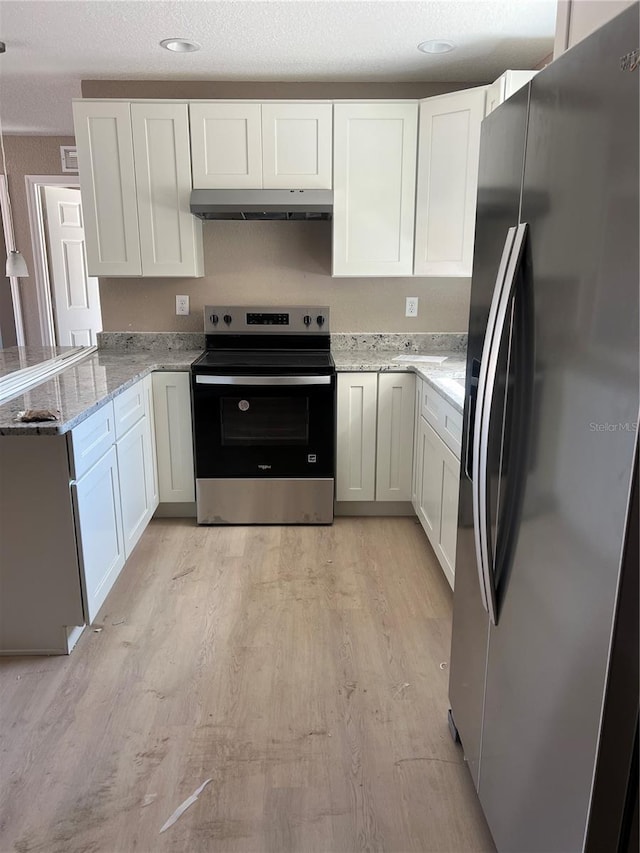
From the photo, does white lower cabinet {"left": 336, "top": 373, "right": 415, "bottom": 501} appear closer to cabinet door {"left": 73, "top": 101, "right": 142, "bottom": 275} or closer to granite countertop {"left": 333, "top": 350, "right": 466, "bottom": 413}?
granite countertop {"left": 333, "top": 350, "right": 466, "bottom": 413}

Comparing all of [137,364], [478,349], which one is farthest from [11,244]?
[478,349]

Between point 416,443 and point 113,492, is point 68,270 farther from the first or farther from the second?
point 416,443

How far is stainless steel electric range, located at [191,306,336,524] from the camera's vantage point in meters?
3.19

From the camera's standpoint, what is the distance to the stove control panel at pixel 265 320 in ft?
12.0

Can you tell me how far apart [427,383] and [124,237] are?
6.10ft

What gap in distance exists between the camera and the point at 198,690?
206 centimetres

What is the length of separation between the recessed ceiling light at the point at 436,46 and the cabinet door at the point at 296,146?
Answer: 546mm

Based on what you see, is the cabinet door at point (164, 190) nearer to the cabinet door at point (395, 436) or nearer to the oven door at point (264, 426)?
the oven door at point (264, 426)

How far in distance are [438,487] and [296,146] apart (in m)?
1.95

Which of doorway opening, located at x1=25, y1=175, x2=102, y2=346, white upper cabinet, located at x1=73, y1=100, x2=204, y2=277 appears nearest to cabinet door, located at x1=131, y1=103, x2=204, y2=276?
white upper cabinet, located at x1=73, y1=100, x2=204, y2=277

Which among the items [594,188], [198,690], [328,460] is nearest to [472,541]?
[594,188]

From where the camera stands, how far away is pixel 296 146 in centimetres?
323

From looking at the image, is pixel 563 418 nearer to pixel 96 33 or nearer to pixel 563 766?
pixel 563 766

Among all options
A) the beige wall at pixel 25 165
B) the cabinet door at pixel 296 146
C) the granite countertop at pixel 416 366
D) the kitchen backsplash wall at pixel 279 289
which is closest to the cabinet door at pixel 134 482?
the kitchen backsplash wall at pixel 279 289
